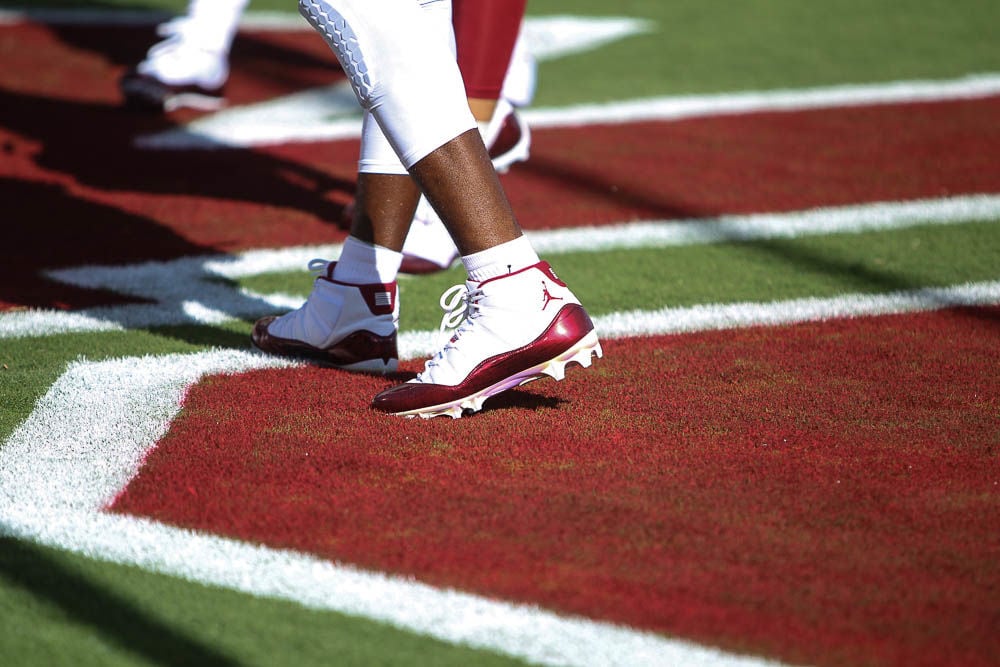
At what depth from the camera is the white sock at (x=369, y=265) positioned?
2617mm

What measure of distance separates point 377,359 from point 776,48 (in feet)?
15.8

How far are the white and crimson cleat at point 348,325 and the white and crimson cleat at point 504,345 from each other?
0.28m

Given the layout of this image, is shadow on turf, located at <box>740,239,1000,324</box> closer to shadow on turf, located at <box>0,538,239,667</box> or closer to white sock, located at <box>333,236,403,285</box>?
white sock, located at <box>333,236,403,285</box>

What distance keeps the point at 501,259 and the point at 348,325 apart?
47 cm

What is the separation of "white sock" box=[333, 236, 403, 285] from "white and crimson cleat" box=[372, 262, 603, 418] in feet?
1.08

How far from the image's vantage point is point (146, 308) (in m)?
3.06

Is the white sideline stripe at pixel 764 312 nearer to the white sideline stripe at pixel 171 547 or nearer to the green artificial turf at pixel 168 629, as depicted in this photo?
the white sideline stripe at pixel 171 547

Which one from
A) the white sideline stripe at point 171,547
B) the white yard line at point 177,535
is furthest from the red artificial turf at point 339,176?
the white sideline stripe at point 171,547

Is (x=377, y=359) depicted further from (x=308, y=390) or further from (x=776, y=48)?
(x=776, y=48)

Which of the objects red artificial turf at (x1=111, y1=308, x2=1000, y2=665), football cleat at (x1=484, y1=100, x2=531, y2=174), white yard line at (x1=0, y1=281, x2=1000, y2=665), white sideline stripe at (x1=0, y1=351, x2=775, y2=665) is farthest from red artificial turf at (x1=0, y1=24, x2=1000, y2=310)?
red artificial turf at (x1=111, y1=308, x2=1000, y2=665)

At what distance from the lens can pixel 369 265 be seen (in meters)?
2.62

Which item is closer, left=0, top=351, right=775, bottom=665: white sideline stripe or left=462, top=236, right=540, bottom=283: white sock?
left=0, top=351, right=775, bottom=665: white sideline stripe

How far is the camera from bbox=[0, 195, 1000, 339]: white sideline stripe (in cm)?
298

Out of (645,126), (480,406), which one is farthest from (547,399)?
(645,126)
